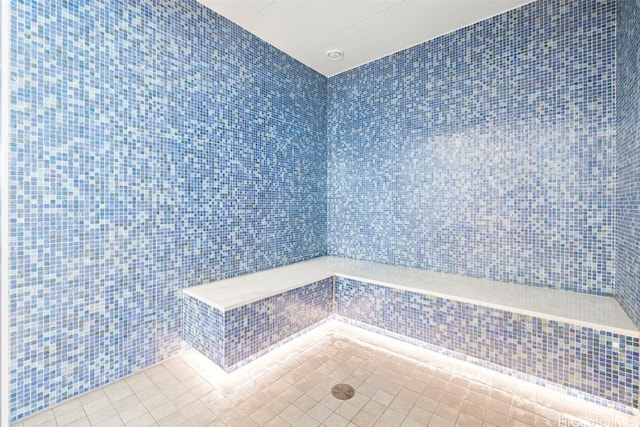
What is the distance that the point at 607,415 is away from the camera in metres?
1.63

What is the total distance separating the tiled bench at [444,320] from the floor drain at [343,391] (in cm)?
62

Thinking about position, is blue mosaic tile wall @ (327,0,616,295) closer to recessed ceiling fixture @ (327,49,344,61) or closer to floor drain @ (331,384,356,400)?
recessed ceiling fixture @ (327,49,344,61)

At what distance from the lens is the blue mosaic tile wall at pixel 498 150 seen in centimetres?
215

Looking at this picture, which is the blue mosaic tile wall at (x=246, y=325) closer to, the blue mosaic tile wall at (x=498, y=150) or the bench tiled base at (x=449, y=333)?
the bench tiled base at (x=449, y=333)

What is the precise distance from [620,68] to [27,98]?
3.70 metres

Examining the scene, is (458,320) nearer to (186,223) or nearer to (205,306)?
(205,306)

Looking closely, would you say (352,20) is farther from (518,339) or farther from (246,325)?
(518,339)

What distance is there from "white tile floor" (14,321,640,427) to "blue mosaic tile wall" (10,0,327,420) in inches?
8.7

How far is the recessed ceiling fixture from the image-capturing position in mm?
3049

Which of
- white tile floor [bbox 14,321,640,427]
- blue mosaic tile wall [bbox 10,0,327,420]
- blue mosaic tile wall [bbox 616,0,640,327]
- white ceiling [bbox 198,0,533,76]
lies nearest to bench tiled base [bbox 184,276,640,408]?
white tile floor [bbox 14,321,640,427]

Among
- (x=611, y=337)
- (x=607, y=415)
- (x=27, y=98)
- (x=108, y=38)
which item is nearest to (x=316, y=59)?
(x=108, y=38)

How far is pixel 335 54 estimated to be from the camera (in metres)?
3.11

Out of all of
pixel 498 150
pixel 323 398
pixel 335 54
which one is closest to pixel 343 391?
pixel 323 398

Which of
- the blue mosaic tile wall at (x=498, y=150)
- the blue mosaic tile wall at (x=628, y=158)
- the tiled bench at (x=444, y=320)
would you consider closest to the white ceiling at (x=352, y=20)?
the blue mosaic tile wall at (x=498, y=150)
